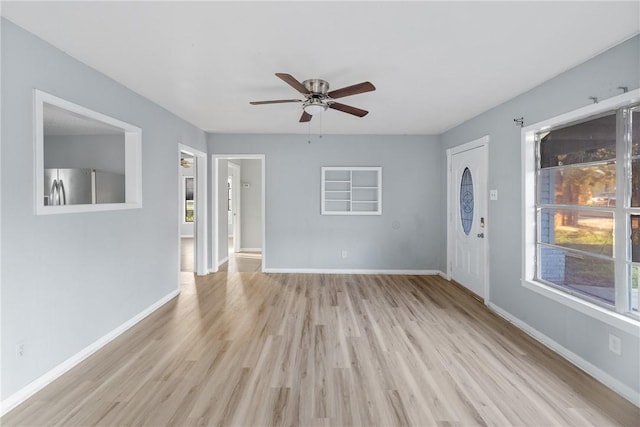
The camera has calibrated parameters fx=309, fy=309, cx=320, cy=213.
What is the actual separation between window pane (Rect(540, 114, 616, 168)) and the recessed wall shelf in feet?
9.09

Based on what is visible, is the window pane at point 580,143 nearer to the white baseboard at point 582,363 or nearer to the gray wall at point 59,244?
the white baseboard at point 582,363

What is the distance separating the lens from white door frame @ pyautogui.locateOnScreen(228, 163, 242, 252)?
7.54 metres

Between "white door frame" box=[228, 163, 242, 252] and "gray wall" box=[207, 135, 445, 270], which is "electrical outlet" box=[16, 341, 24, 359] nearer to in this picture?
"gray wall" box=[207, 135, 445, 270]

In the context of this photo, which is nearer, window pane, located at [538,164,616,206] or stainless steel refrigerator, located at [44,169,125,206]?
window pane, located at [538,164,616,206]

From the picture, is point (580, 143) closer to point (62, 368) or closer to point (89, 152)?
point (62, 368)

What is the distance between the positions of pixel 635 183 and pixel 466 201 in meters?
2.43

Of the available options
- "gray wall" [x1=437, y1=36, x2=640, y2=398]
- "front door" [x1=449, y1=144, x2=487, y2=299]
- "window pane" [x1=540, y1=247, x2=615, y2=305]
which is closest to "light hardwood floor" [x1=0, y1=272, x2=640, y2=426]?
"gray wall" [x1=437, y1=36, x2=640, y2=398]

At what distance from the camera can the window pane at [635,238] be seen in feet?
7.13

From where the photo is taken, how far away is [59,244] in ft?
7.73

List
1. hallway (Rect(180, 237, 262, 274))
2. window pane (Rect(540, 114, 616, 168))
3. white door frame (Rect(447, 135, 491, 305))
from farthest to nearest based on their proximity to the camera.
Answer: hallway (Rect(180, 237, 262, 274)), white door frame (Rect(447, 135, 491, 305)), window pane (Rect(540, 114, 616, 168))

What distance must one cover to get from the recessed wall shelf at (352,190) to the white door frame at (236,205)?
2962 millimetres

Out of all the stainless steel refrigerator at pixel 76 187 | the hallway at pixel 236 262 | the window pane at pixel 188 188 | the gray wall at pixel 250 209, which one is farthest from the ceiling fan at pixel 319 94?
the window pane at pixel 188 188

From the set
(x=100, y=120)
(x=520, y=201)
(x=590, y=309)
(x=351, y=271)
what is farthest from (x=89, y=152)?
(x=590, y=309)

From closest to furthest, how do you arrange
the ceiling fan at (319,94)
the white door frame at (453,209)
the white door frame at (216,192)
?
1. the ceiling fan at (319,94)
2. the white door frame at (453,209)
3. the white door frame at (216,192)
